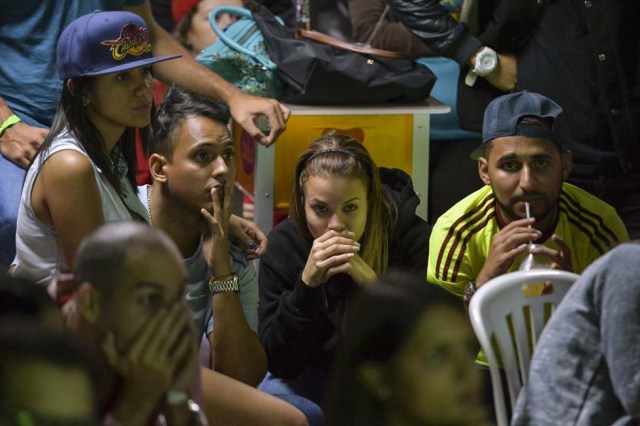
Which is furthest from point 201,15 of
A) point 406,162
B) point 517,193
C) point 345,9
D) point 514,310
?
point 514,310

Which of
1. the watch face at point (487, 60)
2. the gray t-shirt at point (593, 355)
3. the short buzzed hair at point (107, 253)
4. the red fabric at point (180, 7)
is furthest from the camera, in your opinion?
the red fabric at point (180, 7)

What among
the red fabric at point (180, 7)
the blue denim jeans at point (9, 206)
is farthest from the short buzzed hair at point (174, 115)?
the red fabric at point (180, 7)

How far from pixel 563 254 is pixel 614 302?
2.29 ft

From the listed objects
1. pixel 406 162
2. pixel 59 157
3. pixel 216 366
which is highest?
pixel 59 157

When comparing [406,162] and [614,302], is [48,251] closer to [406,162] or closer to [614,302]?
[614,302]

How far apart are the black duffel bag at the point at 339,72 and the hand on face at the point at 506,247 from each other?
3.29ft

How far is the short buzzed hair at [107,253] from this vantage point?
1.92m

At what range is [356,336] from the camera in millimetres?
2016

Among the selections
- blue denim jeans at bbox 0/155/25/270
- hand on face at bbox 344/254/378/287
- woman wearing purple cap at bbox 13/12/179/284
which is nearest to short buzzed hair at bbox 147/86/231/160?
woman wearing purple cap at bbox 13/12/179/284

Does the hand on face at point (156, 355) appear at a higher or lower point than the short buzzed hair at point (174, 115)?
lower

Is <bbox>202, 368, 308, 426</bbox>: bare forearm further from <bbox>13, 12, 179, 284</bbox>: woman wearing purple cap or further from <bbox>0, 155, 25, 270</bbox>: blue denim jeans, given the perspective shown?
<bbox>0, 155, 25, 270</bbox>: blue denim jeans

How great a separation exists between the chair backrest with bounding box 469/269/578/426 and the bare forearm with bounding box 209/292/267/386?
23.6 inches

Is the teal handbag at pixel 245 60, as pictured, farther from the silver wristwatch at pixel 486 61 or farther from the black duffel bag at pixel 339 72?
the silver wristwatch at pixel 486 61

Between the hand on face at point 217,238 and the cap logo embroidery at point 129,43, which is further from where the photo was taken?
the hand on face at point 217,238
